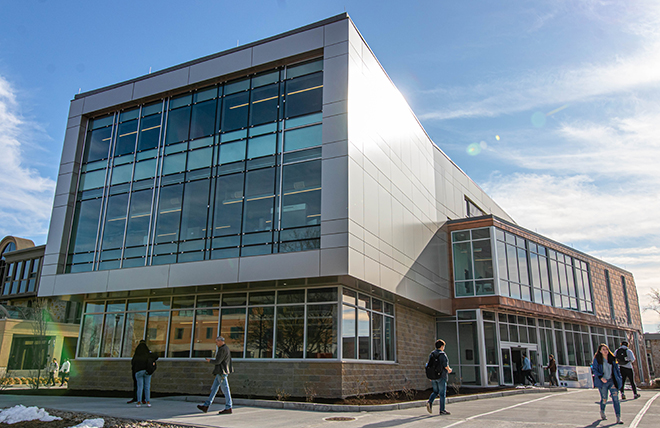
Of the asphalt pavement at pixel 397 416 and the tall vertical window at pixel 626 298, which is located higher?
the tall vertical window at pixel 626 298

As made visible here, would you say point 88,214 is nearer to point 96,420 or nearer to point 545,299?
point 96,420

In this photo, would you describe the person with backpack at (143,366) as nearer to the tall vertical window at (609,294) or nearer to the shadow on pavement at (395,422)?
the shadow on pavement at (395,422)

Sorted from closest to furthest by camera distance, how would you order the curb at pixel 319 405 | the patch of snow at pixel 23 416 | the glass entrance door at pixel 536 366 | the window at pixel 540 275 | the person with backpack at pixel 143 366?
the patch of snow at pixel 23 416 < the curb at pixel 319 405 < the person with backpack at pixel 143 366 < the window at pixel 540 275 < the glass entrance door at pixel 536 366

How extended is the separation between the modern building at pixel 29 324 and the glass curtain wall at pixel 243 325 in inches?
473

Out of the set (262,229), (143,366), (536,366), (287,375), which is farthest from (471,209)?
(143,366)

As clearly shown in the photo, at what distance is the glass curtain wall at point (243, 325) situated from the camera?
48.8ft

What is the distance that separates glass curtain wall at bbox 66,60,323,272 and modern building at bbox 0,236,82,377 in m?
13.7

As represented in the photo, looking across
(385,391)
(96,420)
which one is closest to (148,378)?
(96,420)

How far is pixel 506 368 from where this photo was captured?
22.6 metres

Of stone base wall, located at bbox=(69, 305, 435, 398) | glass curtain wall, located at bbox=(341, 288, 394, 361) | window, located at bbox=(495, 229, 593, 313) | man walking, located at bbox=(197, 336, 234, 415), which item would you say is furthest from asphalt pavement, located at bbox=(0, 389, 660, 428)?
window, located at bbox=(495, 229, 593, 313)

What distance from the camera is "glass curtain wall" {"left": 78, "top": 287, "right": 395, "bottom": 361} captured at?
586 inches

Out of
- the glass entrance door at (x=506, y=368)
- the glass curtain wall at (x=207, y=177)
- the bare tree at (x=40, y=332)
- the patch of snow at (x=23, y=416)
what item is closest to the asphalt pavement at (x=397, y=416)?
the patch of snow at (x=23, y=416)

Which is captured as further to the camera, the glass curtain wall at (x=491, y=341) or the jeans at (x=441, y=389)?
the glass curtain wall at (x=491, y=341)

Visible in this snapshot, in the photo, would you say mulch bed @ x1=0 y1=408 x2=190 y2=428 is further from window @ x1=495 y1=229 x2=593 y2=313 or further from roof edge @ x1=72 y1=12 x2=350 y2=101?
window @ x1=495 y1=229 x2=593 y2=313
